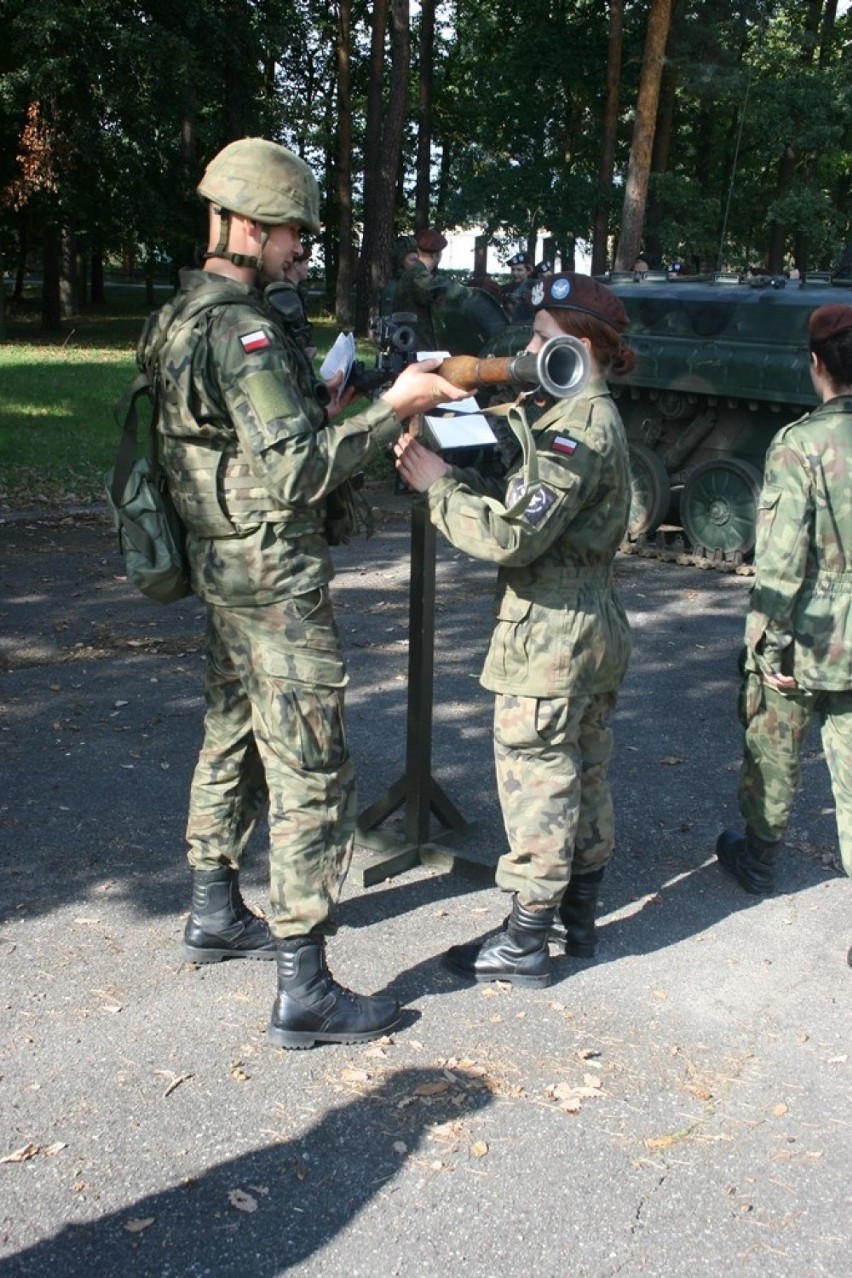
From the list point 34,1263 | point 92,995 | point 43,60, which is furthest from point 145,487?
point 43,60

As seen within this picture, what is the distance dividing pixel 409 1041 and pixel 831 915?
163 centimetres

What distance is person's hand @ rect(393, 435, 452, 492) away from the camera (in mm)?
3748

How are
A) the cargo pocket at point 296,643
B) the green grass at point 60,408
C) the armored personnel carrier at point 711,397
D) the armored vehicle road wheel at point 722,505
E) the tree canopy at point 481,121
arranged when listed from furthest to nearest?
1. the tree canopy at point 481,121
2. the green grass at point 60,408
3. the armored vehicle road wheel at point 722,505
4. the armored personnel carrier at point 711,397
5. the cargo pocket at point 296,643

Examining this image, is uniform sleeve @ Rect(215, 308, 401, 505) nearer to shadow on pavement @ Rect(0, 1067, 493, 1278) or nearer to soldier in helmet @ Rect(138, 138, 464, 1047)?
soldier in helmet @ Rect(138, 138, 464, 1047)

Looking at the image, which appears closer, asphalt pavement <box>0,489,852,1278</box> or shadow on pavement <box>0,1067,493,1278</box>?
shadow on pavement <box>0,1067,493,1278</box>

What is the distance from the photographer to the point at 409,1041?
146 inches

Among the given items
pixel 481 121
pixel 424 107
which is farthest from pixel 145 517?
pixel 481 121

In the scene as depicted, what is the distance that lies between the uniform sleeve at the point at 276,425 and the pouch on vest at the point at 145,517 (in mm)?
360

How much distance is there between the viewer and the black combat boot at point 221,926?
13.3 ft

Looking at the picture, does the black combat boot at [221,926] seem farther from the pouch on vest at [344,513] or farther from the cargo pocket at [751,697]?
the cargo pocket at [751,697]

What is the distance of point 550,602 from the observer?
3.83m

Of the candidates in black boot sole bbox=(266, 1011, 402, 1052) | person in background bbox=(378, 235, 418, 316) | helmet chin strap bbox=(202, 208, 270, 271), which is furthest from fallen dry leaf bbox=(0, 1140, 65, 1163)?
person in background bbox=(378, 235, 418, 316)

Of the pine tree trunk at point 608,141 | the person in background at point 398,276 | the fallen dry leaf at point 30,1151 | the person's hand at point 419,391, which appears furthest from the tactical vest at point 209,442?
the pine tree trunk at point 608,141

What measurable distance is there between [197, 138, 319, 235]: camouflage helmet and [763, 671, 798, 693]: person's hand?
76.7 inches
